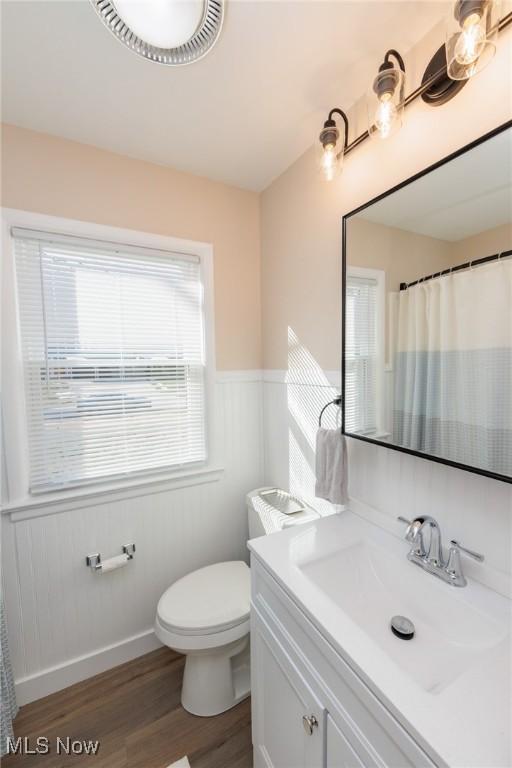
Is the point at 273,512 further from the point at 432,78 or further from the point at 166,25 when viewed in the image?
the point at 166,25

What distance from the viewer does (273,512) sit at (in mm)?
1505

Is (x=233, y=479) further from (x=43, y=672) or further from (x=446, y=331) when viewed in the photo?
(x=446, y=331)

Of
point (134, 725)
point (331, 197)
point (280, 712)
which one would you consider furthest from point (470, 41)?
point (134, 725)

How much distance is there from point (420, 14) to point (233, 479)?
6.36ft

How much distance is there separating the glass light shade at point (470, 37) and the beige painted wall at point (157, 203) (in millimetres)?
1158

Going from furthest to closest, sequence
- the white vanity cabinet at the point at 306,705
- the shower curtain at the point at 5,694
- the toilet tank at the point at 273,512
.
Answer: the toilet tank at the point at 273,512 → the shower curtain at the point at 5,694 → the white vanity cabinet at the point at 306,705

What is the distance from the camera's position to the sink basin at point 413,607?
0.71 metres

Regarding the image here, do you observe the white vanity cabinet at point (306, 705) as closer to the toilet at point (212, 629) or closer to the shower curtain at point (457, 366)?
the toilet at point (212, 629)

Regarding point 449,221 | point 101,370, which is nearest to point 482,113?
point 449,221

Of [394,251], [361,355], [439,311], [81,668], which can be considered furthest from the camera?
[81,668]

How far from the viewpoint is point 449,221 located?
0.87m

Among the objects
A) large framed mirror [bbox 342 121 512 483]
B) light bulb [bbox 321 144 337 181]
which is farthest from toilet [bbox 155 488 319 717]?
light bulb [bbox 321 144 337 181]

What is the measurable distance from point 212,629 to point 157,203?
1903 mm

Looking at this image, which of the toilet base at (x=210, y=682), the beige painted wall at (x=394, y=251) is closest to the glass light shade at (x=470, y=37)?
the beige painted wall at (x=394, y=251)
